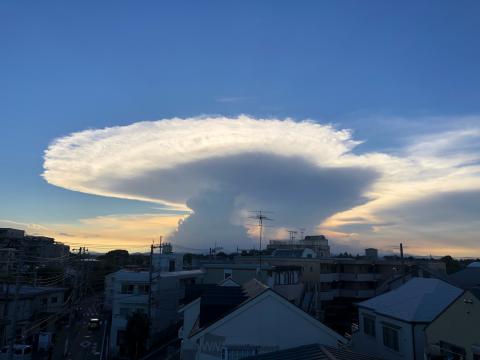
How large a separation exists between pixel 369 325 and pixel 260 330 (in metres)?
11.4

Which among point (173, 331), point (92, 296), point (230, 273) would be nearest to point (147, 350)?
point (173, 331)

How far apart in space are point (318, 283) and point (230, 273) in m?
16.0

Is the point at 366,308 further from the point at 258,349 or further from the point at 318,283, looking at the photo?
the point at 318,283

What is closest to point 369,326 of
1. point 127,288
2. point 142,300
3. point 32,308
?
point 142,300

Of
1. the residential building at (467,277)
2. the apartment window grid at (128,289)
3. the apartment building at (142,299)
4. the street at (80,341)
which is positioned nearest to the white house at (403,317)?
the residential building at (467,277)

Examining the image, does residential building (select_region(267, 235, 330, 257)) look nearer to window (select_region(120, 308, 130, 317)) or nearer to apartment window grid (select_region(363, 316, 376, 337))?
window (select_region(120, 308, 130, 317))

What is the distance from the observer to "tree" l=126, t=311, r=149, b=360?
37.2 m

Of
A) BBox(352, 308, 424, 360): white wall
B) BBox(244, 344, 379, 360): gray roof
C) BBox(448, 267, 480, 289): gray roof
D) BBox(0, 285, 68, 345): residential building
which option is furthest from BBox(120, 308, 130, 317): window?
BBox(448, 267, 480, 289): gray roof

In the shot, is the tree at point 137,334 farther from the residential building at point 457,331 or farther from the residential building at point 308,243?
the residential building at point 308,243

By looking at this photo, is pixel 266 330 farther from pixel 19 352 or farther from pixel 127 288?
pixel 127 288

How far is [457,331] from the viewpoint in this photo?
1947cm

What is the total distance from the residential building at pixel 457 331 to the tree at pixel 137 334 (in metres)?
26.4

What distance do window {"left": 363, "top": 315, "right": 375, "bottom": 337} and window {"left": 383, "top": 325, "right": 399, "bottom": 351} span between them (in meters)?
1.76

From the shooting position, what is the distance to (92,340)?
4456 centimetres
